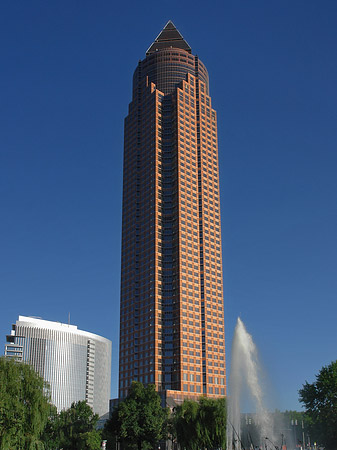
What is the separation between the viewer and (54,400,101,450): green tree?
101 metres

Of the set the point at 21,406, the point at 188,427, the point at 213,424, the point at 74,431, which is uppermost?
the point at 21,406

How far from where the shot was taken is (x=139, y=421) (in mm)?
99500

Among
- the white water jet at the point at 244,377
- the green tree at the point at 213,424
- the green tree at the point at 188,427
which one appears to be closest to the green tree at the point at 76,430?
the green tree at the point at 188,427

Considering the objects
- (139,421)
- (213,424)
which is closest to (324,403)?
(213,424)

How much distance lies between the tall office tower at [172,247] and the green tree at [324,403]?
5147 cm

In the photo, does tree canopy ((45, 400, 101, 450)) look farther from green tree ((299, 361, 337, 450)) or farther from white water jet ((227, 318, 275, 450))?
green tree ((299, 361, 337, 450))

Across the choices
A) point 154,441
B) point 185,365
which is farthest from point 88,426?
point 185,365

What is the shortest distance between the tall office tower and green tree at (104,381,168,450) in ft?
169

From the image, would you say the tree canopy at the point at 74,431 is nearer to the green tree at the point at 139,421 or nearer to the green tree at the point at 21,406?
the green tree at the point at 139,421

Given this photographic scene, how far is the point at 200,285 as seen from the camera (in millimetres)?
174875

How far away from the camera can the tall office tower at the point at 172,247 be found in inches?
6481

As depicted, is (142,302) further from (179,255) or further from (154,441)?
(154,441)

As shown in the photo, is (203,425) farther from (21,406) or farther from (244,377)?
(21,406)

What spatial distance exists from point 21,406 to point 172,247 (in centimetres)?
11355
